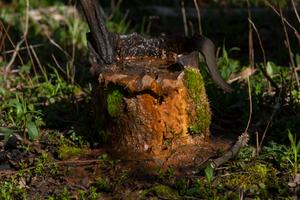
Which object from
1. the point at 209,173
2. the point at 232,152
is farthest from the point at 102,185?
the point at 232,152

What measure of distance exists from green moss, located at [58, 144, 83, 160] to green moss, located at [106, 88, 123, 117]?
1.13 ft

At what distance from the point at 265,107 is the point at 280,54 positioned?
3.82 feet

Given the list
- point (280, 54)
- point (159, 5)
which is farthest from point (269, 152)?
point (159, 5)

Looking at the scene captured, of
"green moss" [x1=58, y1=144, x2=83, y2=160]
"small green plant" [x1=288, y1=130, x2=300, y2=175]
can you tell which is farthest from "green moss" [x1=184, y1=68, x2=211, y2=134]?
"green moss" [x1=58, y1=144, x2=83, y2=160]

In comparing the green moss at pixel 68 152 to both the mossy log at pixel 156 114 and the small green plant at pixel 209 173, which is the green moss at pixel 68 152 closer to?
the mossy log at pixel 156 114

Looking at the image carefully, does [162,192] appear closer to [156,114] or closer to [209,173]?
[209,173]

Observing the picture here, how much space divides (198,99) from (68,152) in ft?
2.75

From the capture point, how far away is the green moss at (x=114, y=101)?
3816mm

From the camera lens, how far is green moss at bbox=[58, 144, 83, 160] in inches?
156

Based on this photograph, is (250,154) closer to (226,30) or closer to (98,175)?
(98,175)

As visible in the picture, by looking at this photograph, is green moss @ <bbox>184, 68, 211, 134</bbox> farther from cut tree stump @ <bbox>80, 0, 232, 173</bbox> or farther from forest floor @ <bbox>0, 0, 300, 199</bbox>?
forest floor @ <bbox>0, 0, 300, 199</bbox>

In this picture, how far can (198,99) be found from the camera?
391 cm

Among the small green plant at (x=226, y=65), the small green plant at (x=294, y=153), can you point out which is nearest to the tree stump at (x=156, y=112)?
the small green plant at (x=294, y=153)

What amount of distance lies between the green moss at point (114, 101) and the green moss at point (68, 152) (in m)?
0.35
